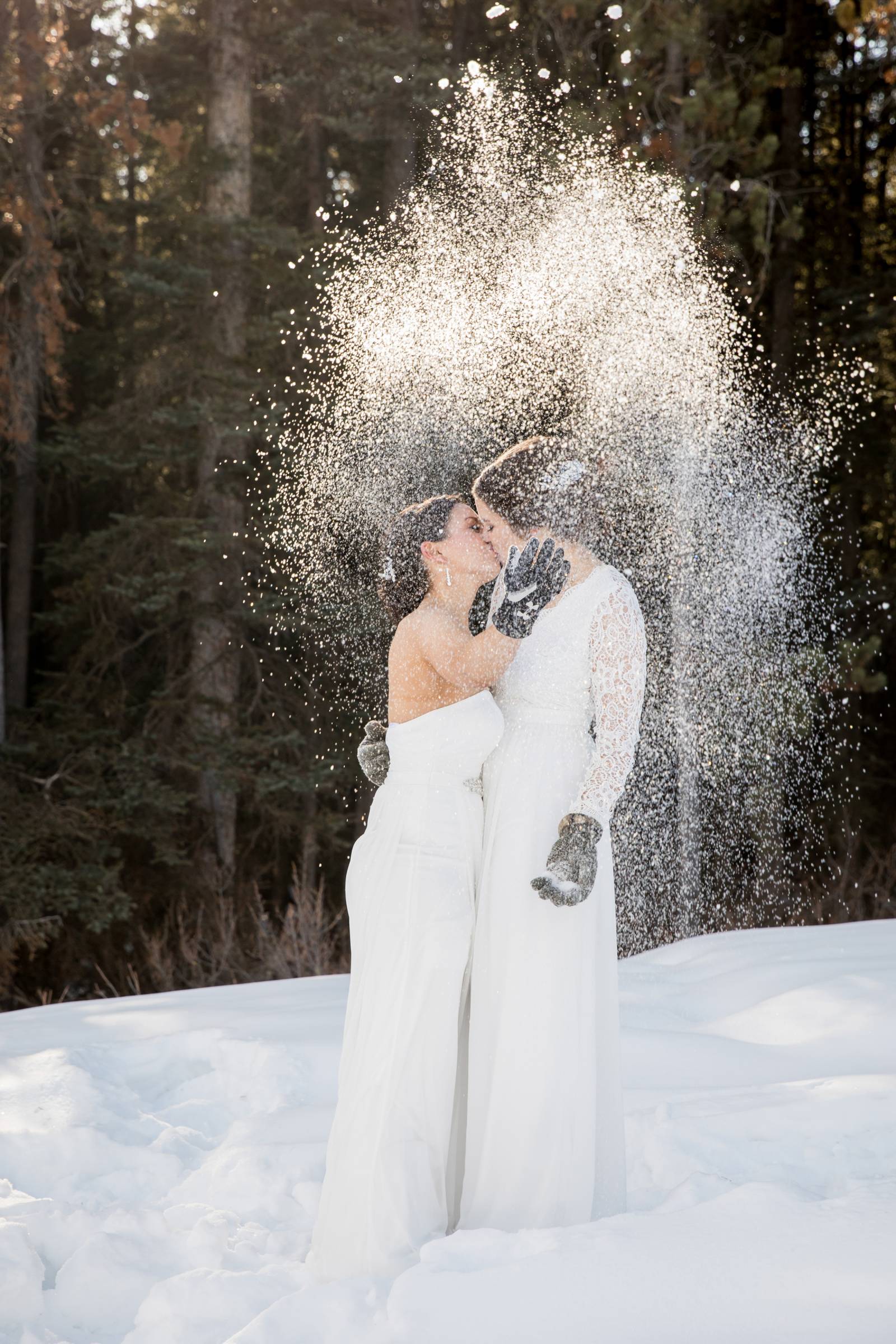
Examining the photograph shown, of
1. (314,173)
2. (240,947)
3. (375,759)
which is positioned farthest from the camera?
(314,173)

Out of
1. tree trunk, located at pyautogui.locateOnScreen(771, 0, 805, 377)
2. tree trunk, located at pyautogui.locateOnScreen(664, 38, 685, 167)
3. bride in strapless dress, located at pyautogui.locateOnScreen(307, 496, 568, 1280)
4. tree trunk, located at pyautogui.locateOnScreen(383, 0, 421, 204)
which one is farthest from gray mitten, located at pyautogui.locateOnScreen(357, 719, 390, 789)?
tree trunk, located at pyautogui.locateOnScreen(771, 0, 805, 377)

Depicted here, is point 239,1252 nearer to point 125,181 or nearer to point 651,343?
point 651,343

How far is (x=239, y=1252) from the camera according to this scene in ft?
10.7

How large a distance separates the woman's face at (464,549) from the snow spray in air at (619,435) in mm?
6832

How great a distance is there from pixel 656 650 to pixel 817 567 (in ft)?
11.1

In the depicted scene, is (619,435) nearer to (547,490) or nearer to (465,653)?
(547,490)

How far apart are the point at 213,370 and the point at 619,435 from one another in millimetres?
3961

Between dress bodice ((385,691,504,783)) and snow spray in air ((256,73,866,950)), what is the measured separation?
708cm

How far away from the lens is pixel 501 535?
325 centimetres

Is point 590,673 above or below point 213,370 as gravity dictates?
below

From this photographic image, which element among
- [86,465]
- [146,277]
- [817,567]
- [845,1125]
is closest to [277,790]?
[86,465]

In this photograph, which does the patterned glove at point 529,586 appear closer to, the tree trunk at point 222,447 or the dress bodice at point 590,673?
the dress bodice at point 590,673

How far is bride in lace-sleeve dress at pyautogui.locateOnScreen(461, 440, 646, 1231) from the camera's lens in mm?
Answer: 3086

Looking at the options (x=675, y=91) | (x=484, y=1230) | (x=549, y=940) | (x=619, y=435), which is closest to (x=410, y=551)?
(x=549, y=940)
